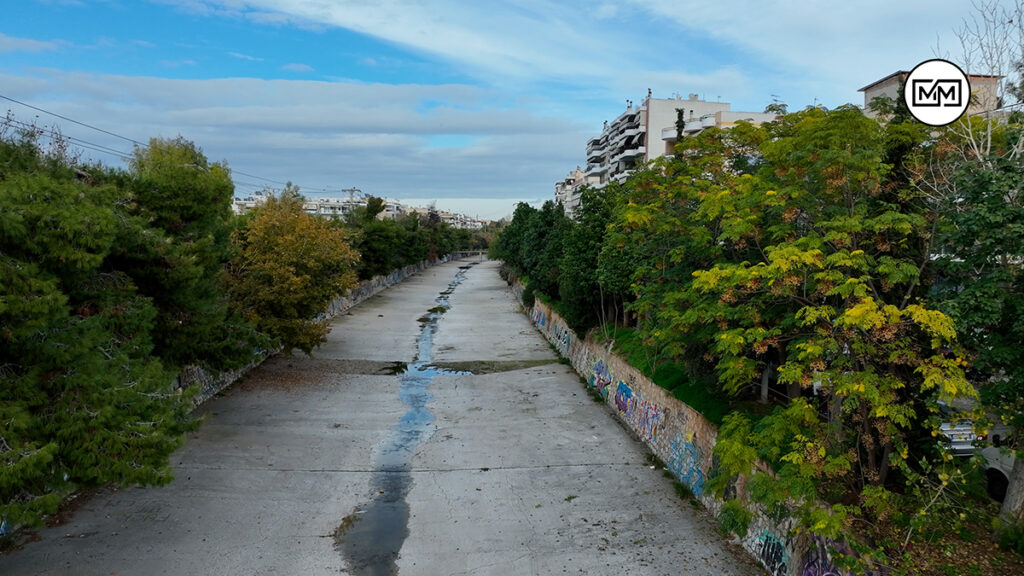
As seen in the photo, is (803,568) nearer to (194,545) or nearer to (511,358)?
(194,545)

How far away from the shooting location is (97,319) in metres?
10.7

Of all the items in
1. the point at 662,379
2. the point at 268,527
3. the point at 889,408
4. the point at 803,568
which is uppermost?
the point at 889,408

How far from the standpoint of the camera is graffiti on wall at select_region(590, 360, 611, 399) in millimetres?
Result: 22453

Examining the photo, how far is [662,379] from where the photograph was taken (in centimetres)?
1734

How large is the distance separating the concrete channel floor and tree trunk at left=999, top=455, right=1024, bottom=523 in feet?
12.4

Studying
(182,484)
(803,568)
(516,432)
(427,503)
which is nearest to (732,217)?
(803,568)

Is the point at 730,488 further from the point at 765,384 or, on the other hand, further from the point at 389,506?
the point at 389,506

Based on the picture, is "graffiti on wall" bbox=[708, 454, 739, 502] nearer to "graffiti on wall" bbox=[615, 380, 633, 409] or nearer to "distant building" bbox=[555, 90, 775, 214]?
"graffiti on wall" bbox=[615, 380, 633, 409]

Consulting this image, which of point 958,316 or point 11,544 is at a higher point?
point 958,316

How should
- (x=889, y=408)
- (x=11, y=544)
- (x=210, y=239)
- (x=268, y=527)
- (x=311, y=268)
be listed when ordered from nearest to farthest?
(x=889, y=408) < (x=11, y=544) < (x=268, y=527) < (x=210, y=239) < (x=311, y=268)

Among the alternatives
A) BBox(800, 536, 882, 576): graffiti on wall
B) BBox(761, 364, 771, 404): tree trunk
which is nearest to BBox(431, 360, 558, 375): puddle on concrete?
BBox(761, 364, 771, 404): tree trunk

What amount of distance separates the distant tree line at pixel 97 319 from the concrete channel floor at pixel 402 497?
186cm

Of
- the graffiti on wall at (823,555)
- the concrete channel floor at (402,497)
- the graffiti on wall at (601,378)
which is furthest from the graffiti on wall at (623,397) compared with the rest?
the graffiti on wall at (823,555)

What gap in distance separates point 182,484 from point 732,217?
12.8 m
